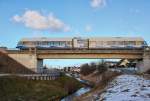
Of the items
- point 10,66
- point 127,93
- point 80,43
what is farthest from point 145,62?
point 127,93

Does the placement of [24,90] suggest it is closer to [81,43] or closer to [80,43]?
[80,43]

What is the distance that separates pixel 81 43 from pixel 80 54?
6.18m

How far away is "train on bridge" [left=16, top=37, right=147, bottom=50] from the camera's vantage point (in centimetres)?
10475

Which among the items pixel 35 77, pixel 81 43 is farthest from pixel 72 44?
pixel 35 77

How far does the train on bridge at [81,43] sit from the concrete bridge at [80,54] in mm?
1956

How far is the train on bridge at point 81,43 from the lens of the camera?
10475cm

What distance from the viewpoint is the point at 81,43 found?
108 meters

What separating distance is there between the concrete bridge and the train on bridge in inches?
77.0

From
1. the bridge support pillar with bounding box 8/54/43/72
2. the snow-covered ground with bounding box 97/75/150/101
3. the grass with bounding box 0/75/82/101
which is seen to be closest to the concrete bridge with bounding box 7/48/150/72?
the bridge support pillar with bounding box 8/54/43/72

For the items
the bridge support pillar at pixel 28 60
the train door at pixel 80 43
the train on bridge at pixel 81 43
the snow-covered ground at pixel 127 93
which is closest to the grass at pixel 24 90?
the snow-covered ground at pixel 127 93

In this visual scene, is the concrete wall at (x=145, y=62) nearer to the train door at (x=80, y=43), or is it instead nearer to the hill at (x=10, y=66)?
the train door at (x=80, y=43)

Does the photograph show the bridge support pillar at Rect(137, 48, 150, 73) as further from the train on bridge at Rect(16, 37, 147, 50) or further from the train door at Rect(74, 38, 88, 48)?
the train door at Rect(74, 38, 88, 48)

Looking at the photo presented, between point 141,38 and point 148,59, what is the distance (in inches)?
264

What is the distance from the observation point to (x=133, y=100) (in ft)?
89.1
